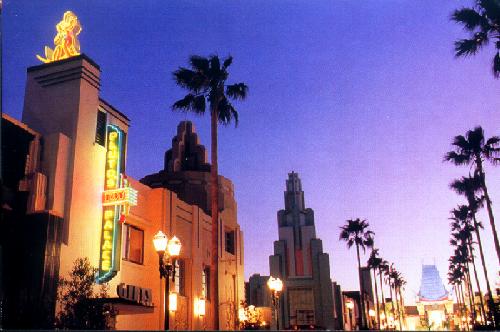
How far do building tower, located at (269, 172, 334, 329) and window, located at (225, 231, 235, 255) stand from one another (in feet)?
92.6

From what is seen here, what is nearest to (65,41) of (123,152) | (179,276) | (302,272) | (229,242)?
(123,152)

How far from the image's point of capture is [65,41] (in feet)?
92.4

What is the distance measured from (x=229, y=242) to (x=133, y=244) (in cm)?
1847

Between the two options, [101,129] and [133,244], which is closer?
[101,129]

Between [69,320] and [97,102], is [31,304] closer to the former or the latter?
[69,320]

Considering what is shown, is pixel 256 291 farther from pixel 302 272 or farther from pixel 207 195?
pixel 207 195

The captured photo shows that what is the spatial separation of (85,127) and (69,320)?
9.92m

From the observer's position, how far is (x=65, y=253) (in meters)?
22.7

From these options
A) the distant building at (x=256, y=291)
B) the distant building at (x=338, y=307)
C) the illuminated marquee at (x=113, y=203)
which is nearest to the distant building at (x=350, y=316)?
the distant building at (x=338, y=307)

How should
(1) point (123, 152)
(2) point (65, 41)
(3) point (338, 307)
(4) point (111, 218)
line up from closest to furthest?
(4) point (111, 218) → (2) point (65, 41) → (1) point (123, 152) → (3) point (338, 307)

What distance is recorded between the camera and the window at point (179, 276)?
33.5 metres

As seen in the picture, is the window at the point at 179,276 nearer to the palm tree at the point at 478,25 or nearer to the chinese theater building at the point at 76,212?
the chinese theater building at the point at 76,212

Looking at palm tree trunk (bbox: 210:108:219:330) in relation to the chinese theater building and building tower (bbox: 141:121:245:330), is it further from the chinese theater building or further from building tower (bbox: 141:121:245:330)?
building tower (bbox: 141:121:245:330)

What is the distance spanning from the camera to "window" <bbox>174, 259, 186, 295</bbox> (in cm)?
3347
